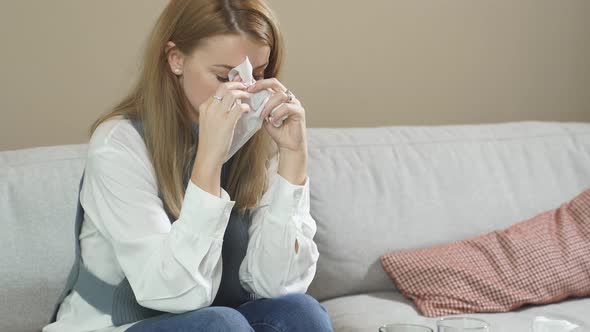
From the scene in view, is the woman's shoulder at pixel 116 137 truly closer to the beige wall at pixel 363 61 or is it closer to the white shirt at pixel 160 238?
the white shirt at pixel 160 238

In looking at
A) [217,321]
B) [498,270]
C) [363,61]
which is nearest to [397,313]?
[498,270]

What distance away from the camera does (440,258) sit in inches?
79.7

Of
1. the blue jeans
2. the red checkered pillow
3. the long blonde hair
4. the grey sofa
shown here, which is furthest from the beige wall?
the blue jeans

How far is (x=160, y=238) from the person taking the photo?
1.46 meters

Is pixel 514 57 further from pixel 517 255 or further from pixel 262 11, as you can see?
pixel 262 11

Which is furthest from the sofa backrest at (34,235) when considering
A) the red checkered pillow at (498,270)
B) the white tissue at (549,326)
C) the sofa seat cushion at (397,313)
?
the white tissue at (549,326)

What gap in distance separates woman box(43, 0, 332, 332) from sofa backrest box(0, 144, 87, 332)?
10.4 inches

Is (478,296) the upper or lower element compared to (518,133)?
lower

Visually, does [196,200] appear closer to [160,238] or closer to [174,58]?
[160,238]

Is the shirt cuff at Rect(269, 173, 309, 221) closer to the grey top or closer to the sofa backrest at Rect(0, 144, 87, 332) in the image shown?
the grey top

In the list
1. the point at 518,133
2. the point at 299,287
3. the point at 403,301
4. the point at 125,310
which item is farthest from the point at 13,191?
the point at 518,133

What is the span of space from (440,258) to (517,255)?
0.20 metres

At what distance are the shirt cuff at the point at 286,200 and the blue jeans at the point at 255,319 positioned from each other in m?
0.17

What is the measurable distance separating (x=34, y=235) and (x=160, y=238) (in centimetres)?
52
